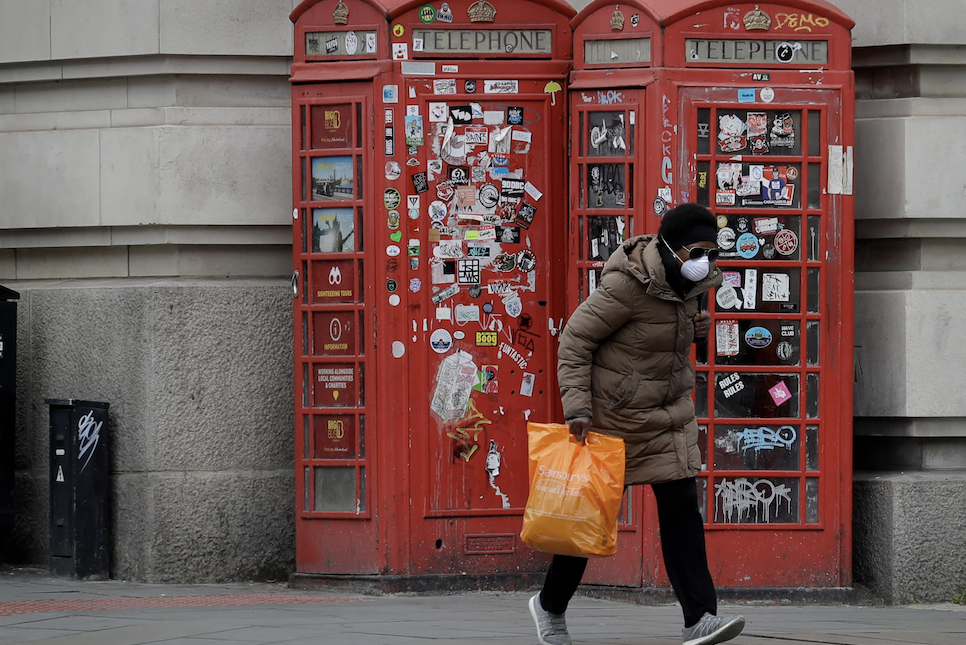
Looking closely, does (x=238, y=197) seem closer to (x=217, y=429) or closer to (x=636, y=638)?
(x=217, y=429)

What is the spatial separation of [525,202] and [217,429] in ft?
7.10

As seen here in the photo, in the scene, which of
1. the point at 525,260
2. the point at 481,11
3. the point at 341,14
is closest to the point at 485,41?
the point at 481,11

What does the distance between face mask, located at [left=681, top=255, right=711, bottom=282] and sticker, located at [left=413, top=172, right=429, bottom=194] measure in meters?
2.27

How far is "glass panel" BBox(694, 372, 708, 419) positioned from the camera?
7.34 metres

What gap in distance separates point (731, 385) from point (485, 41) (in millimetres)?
2191

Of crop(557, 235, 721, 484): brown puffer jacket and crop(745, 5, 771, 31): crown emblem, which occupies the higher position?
crop(745, 5, 771, 31): crown emblem

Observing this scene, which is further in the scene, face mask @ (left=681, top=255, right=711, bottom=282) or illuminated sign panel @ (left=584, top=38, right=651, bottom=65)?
illuminated sign panel @ (left=584, top=38, right=651, bottom=65)

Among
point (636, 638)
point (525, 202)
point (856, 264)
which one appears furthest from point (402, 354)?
point (856, 264)

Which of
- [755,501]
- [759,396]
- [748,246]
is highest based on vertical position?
[748,246]

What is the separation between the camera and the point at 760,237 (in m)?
7.32

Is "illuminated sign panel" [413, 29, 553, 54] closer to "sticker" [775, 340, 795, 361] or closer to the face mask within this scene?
"sticker" [775, 340, 795, 361]

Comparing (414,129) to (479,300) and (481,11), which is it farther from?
(479,300)

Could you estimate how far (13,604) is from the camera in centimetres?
704

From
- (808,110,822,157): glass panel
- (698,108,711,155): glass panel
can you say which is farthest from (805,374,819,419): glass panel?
(698,108,711,155): glass panel
